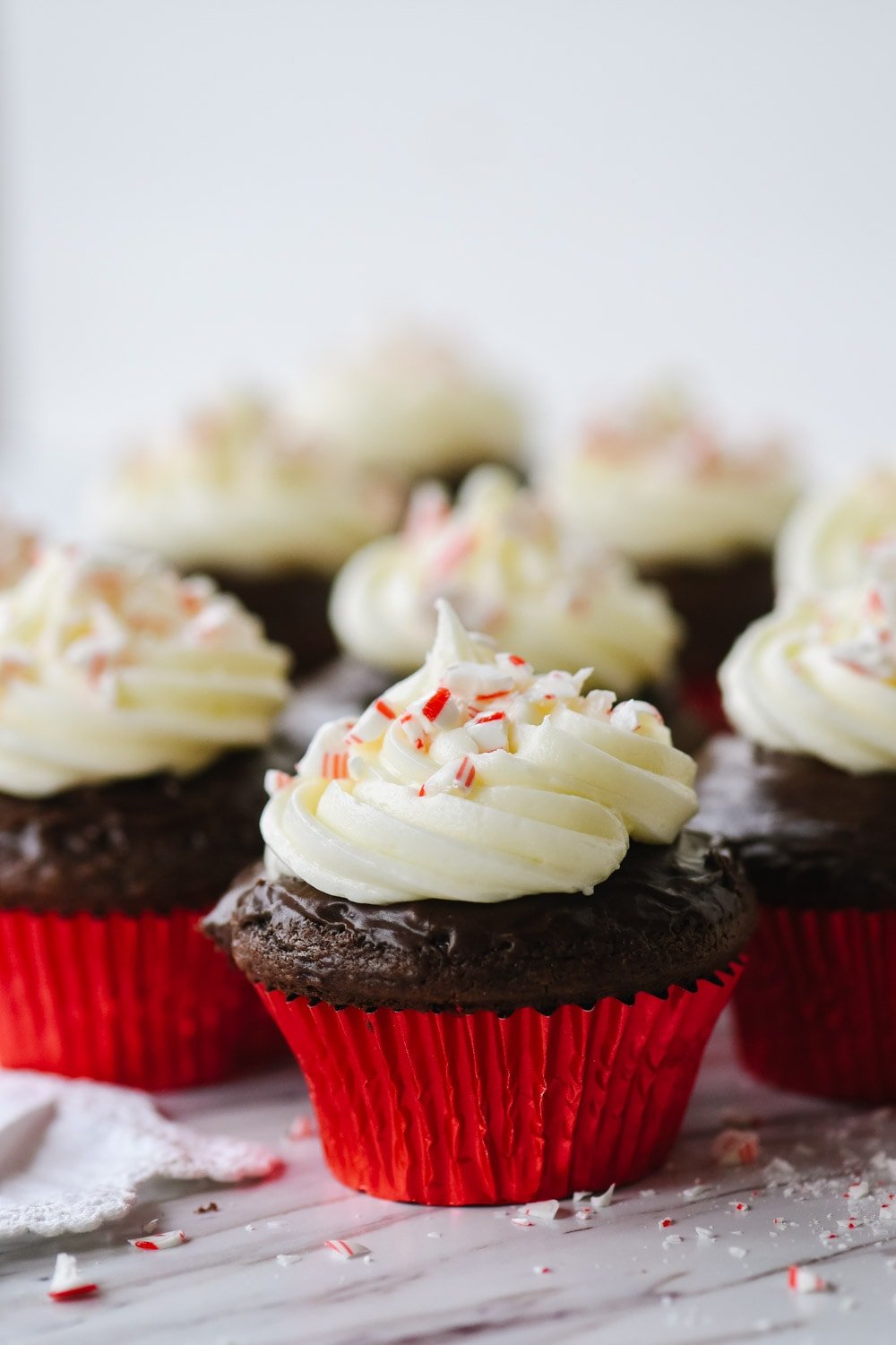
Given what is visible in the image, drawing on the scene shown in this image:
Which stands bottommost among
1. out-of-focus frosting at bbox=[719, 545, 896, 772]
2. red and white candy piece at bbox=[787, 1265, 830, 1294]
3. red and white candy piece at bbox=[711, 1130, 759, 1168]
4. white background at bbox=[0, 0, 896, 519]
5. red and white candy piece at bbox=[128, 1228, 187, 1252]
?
red and white candy piece at bbox=[711, 1130, 759, 1168]

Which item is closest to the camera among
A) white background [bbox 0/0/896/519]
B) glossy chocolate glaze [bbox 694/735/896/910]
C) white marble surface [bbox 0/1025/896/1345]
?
white marble surface [bbox 0/1025/896/1345]

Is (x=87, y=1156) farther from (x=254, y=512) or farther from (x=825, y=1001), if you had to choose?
(x=254, y=512)

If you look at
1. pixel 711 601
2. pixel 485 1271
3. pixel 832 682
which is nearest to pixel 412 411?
pixel 711 601

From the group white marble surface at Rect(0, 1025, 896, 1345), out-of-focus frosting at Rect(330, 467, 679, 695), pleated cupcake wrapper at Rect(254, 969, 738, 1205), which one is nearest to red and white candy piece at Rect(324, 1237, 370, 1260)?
white marble surface at Rect(0, 1025, 896, 1345)

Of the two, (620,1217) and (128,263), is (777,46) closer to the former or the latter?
(128,263)

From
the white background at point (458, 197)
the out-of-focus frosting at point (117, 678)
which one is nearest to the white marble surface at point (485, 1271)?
the out-of-focus frosting at point (117, 678)

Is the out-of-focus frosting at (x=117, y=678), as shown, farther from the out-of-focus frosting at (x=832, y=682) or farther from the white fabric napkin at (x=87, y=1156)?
the out-of-focus frosting at (x=832, y=682)

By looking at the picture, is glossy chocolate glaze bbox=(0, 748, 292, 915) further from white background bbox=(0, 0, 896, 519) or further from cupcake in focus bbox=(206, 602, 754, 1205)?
white background bbox=(0, 0, 896, 519)
